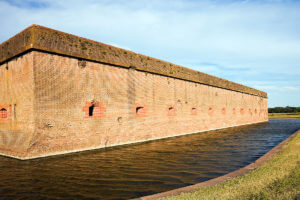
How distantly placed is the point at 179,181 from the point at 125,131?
20.0 feet

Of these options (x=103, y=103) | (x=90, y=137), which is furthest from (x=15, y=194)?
(x=103, y=103)

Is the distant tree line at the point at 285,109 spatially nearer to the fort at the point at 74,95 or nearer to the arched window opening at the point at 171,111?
the arched window opening at the point at 171,111

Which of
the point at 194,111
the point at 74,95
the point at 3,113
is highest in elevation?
the point at 74,95

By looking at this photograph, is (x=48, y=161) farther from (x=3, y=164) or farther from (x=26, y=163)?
(x=3, y=164)

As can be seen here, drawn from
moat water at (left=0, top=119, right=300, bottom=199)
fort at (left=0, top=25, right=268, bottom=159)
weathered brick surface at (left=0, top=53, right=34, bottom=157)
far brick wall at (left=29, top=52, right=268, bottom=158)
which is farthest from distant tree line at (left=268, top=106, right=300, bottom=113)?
weathered brick surface at (left=0, top=53, right=34, bottom=157)

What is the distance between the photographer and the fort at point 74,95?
25.1 feet

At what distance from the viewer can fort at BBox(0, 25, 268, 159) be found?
7.64m

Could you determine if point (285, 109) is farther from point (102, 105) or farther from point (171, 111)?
point (102, 105)

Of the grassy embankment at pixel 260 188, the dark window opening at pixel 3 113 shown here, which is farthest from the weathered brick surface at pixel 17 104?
the grassy embankment at pixel 260 188

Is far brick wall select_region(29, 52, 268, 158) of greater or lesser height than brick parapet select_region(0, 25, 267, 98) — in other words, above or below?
below

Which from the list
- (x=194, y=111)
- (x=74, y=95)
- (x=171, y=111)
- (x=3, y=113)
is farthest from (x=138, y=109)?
(x=194, y=111)

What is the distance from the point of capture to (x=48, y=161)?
6770mm

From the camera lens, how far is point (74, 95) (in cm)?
862

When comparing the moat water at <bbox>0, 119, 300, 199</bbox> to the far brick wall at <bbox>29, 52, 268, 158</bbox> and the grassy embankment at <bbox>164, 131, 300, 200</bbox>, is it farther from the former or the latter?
the far brick wall at <bbox>29, 52, 268, 158</bbox>
